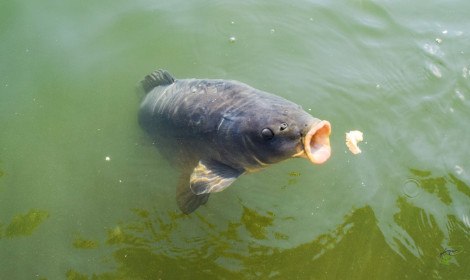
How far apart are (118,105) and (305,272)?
10.3 feet

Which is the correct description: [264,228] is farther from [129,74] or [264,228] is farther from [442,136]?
[129,74]

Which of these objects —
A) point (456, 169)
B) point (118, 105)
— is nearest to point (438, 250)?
point (456, 169)

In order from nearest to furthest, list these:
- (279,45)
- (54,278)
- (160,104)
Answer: (54,278), (160,104), (279,45)

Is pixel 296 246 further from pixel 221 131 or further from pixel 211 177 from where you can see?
pixel 221 131

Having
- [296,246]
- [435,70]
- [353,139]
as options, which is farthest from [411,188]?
[435,70]

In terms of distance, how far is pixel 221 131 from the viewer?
12.5 ft

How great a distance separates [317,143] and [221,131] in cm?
100

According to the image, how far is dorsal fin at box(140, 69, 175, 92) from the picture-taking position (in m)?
4.82

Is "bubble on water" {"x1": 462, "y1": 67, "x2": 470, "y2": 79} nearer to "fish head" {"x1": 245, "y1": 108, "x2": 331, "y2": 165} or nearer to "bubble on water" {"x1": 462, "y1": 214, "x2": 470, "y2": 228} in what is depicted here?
"bubble on water" {"x1": 462, "y1": 214, "x2": 470, "y2": 228}

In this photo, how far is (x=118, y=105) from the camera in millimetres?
5594

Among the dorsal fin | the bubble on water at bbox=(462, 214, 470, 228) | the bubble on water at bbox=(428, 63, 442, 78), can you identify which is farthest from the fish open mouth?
the bubble on water at bbox=(428, 63, 442, 78)

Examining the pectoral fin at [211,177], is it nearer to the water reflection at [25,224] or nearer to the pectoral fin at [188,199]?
the pectoral fin at [188,199]

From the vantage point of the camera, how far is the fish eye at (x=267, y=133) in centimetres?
336

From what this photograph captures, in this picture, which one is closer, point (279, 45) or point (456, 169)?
point (456, 169)
